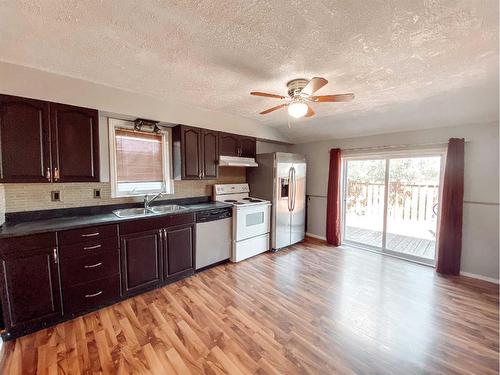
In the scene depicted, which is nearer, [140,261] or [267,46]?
[267,46]

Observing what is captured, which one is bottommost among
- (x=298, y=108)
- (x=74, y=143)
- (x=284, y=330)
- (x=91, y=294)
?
(x=284, y=330)

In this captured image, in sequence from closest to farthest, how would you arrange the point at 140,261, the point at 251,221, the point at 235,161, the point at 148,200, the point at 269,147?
the point at 140,261, the point at 148,200, the point at 251,221, the point at 235,161, the point at 269,147

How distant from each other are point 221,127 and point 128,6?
2.23 meters

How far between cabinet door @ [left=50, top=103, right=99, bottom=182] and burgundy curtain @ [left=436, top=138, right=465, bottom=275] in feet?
15.3

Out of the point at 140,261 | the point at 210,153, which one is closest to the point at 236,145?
the point at 210,153

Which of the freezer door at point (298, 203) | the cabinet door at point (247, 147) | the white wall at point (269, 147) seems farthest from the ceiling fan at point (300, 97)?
the white wall at point (269, 147)

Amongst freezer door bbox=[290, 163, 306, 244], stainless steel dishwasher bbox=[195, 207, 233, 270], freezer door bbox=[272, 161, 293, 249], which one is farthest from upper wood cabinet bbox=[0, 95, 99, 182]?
freezer door bbox=[290, 163, 306, 244]

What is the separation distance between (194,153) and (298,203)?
7.52 ft

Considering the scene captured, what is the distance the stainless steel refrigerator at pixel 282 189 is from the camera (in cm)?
384

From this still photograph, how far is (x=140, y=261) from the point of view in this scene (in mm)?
2463

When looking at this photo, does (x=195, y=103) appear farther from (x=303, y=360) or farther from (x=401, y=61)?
(x=303, y=360)

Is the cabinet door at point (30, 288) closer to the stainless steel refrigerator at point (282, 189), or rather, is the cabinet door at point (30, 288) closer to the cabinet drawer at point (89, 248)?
the cabinet drawer at point (89, 248)

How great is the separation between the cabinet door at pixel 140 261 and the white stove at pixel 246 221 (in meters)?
1.22

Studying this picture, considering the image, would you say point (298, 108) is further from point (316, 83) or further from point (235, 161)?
point (235, 161)
